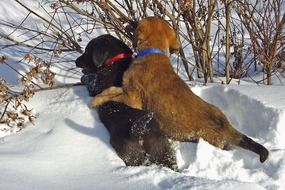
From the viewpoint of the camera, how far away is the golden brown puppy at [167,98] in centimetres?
387

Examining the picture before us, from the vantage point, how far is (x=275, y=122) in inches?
161

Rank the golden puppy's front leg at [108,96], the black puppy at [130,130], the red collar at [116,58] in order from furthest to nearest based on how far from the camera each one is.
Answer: the red collar at [116,58] → the golden puppy's front leg at [108,96] → the black puppy at [130,130]

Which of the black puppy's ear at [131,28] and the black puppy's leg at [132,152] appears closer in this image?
the black puppy's leg at [132,152]

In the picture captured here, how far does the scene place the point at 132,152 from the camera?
3684 mm

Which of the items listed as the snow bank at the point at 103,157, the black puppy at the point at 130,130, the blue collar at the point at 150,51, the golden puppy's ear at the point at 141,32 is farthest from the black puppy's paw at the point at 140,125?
the golden puppy's ear at the point at 141,32

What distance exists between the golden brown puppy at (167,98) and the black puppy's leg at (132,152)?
0.40 metres

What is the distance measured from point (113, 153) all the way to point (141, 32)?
1.14m

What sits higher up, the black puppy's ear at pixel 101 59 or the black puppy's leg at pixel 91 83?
the black puppy's ear at pixel 101 59

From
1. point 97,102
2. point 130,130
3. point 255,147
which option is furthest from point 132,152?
point 255,147

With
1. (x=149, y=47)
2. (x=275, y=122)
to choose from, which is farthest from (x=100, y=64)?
(x=275, y=122)

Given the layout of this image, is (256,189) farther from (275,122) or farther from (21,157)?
(21,157)

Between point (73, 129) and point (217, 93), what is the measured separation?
1.39 metres

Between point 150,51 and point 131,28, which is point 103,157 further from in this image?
point 131,28

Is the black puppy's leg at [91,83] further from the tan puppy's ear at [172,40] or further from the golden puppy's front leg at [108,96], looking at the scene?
the tan puppy's ear at [172,40]
